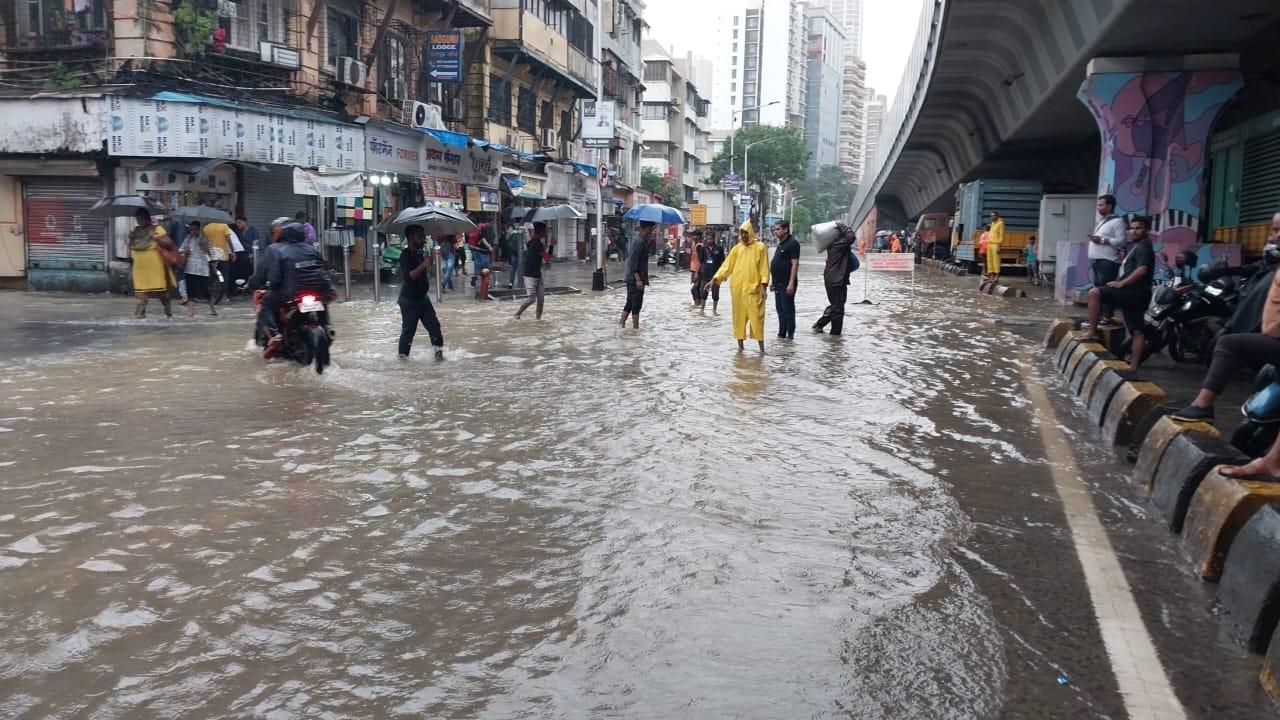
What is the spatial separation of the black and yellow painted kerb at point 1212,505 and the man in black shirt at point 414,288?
6883 millimetres

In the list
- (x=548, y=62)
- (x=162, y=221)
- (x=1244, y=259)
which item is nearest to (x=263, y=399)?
(x=162, y=221)

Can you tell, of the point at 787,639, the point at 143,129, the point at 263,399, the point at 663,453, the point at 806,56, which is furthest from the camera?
the point at 806,56

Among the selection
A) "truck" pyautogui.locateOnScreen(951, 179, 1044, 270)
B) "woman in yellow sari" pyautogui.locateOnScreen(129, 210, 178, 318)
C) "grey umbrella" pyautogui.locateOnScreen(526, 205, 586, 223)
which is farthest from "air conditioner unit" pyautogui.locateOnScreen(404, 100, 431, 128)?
"truck" pyautogui.locateOnScreen(951, 179, 1044, 270)

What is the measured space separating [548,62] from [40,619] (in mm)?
33775

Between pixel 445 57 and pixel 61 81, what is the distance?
951 cm

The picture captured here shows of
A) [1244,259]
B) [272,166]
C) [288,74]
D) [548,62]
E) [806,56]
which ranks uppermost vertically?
[806,56]

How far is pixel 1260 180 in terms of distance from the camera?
63.4 ft

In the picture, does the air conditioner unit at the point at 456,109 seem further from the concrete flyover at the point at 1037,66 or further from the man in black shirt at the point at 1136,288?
the man in black shirt at the point at 1136,288

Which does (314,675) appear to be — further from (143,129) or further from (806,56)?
(806,56)

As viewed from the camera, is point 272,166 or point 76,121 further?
point 272,166

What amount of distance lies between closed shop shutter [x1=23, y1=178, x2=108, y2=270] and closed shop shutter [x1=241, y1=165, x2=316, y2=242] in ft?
10.1

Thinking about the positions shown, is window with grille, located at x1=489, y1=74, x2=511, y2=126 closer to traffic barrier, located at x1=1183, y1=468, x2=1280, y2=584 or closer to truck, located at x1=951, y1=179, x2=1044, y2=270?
truck, located at x1=951, y1=179, x2=1044, y2=270

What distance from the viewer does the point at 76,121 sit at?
64.9ft

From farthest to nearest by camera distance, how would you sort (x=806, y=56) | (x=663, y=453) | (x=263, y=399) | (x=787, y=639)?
(x=806, y=56) < (x=263, y=399) < (x=663, y=453) < (x=787, y=639)
